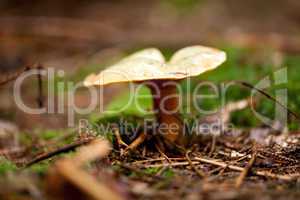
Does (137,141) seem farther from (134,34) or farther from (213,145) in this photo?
(134,34)

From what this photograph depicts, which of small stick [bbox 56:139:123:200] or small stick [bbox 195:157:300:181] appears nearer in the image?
small stick [bbox 56:139:123:200]

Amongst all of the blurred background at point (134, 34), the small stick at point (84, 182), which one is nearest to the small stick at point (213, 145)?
the blurred background at point (134, 34)

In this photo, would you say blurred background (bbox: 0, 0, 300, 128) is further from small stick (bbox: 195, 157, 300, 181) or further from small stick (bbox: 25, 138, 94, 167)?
small stick (bbox: 25, 138, 94, 167)

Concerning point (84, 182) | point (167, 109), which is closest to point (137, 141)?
point (167, 109)

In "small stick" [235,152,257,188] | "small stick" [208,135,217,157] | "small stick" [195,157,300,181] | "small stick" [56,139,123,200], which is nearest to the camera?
"small stick" [56,139,123,200]

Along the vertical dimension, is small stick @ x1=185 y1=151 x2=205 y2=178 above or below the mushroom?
below

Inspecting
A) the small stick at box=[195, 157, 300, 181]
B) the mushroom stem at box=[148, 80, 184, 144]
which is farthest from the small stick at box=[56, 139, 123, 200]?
the mushroom stem at box=[148, 80, 184, 144]

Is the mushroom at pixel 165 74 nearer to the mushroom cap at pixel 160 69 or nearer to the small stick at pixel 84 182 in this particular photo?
the mushroom cap at pixel 160 69
